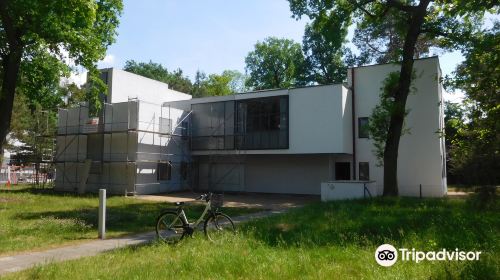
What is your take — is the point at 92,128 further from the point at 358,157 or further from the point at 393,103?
the point at 393,103

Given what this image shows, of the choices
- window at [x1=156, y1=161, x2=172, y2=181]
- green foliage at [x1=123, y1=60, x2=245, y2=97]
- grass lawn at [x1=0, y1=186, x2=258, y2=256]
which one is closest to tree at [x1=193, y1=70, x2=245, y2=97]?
green foliage at [x1=123, y1=60, x2=245, y2=97]

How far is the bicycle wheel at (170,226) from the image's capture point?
9.59 m

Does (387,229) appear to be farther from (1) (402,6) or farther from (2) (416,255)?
(1) (402,6)

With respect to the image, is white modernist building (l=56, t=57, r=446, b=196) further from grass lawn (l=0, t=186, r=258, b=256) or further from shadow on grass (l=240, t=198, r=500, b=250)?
shadow on grass (l=240, t=198, r=500, b=250)

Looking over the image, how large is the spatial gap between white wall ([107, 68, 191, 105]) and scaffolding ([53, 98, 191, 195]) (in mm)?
1491

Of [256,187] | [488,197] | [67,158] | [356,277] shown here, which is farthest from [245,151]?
[488,197]

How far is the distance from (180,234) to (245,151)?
56.9ft

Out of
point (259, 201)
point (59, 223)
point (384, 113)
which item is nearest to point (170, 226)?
point (59, 223)

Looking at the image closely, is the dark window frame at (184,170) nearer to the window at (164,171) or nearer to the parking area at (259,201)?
the window at (164,171)

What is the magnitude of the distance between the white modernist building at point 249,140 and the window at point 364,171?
0.20 feet

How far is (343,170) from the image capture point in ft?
86.7

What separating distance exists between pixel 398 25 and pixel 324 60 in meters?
23.0

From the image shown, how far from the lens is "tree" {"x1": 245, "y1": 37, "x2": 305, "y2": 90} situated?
49.2 m

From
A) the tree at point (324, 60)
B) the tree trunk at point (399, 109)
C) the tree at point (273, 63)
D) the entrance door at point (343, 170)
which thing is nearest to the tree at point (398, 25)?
the tree trunk at point (399, 109)
